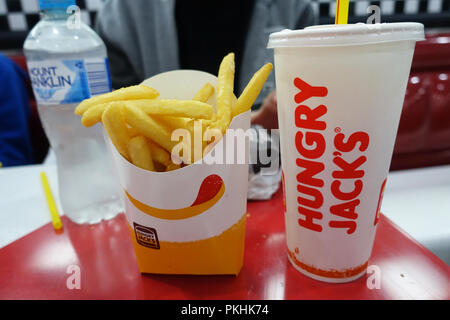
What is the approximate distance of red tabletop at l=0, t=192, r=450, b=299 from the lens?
0.52m

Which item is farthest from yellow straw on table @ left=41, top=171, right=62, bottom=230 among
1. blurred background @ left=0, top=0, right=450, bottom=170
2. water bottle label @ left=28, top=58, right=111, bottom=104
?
blurred background @ left=0, top=0, right=450, bottom=170

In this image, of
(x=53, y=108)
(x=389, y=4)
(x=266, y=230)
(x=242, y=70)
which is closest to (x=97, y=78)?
(x=53, y=108)

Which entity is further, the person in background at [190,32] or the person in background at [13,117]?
the person in background at [13,117]

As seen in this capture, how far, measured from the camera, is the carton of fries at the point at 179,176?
1.51 ft

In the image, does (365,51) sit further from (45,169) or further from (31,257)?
(45,169)

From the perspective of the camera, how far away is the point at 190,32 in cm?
153

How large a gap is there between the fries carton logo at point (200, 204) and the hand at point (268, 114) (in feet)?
1.27

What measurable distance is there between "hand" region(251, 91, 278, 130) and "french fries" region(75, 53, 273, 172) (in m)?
0.33

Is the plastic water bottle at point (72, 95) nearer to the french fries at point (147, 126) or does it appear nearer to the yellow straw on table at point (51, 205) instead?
the yellow straw on table at point (51, 205)

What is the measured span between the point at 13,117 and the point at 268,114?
5.56 feet

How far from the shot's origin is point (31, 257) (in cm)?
64

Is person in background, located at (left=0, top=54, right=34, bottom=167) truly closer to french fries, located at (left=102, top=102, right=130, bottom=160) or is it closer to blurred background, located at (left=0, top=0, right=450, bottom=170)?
blurred background, located at (left=0, top=0, right=450, bottom=170)

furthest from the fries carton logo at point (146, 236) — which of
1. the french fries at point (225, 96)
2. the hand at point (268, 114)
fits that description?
the hand at point (268, 114)

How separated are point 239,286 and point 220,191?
0.18 metres
